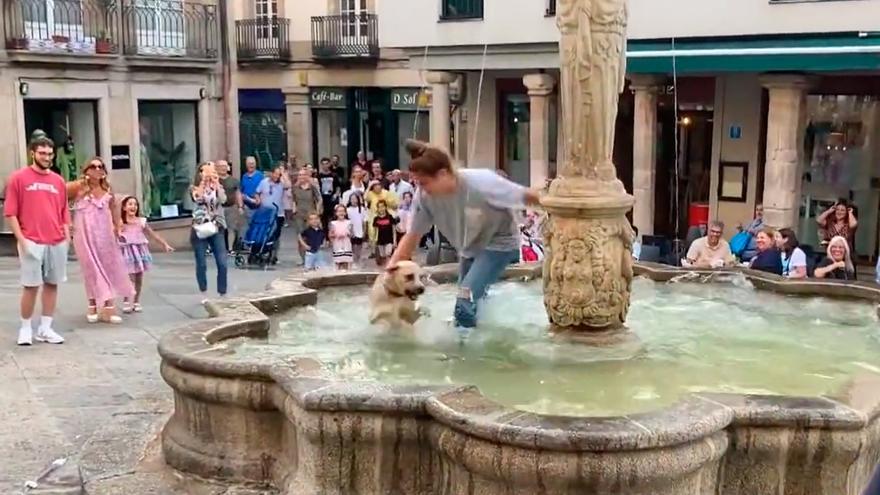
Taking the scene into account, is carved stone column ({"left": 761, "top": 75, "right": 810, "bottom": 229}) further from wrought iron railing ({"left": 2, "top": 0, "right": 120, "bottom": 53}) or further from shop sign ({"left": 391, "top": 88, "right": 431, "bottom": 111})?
shop sign ({"left": 391, "top": 88, "right": 431, "bottom": 111})

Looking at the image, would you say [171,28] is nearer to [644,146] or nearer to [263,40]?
[644,146]

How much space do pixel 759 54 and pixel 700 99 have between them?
3163 millimetres

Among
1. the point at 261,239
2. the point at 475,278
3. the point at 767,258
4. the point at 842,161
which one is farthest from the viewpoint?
the point at 842,161

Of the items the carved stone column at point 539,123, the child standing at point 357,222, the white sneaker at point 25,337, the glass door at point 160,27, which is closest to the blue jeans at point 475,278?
the white sneaker at point 25,337

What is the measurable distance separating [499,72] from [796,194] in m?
7.58

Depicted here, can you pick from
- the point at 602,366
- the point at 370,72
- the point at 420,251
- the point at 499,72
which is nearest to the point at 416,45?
the point at 499,72

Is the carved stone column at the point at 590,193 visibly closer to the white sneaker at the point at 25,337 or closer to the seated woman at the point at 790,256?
the seated woman at the point at 790,256

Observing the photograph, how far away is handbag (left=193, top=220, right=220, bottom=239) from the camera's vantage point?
1154cm

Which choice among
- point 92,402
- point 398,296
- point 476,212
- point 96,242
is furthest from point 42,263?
point 476,212

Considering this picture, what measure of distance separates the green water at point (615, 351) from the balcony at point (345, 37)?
20.9 m

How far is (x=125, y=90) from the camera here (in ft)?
62.6

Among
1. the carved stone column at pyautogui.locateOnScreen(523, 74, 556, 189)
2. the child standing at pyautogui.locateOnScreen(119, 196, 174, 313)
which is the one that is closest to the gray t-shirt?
the child standing at pyautogui.locateOnScreen(119, 196, 174, 313)

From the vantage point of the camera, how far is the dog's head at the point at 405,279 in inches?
248

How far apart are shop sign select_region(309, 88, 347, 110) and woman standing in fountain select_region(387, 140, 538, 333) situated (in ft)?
76.0
